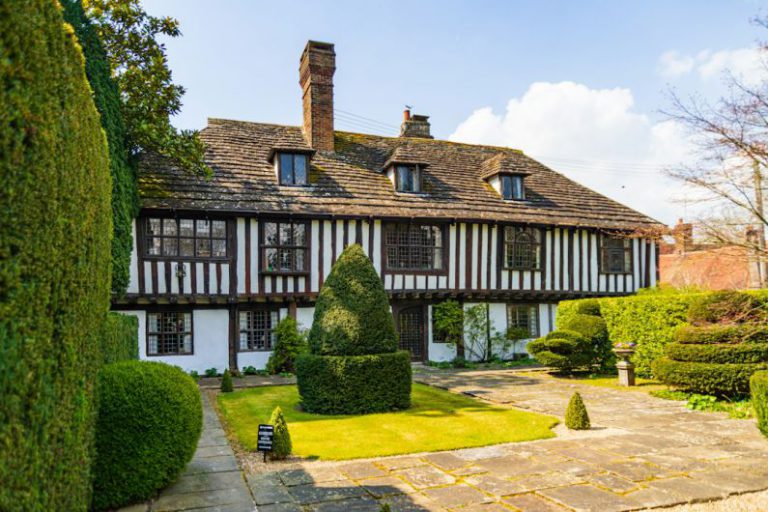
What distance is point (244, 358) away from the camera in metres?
18.2

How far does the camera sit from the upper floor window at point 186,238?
17000 millimetres

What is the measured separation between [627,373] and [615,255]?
9.29m

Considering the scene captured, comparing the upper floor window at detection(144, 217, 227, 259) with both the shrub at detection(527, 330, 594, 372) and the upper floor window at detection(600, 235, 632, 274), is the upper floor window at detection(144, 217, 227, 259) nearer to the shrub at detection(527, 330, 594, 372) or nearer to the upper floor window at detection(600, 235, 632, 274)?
the shrub at detection(527, 330, 594, 372)

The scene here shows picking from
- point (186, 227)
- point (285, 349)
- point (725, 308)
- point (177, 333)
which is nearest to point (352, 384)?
point (285, 349)

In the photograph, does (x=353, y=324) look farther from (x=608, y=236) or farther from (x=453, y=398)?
(x=608, y=236)

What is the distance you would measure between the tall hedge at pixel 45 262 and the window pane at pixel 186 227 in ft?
40.7

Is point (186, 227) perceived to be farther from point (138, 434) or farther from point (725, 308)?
point (725, 308)

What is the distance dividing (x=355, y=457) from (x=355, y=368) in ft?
10.4

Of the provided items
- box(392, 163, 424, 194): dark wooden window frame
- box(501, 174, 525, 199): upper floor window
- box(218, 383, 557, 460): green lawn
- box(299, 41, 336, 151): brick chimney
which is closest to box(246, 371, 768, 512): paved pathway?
box(218, 383, 557, 460): green lawn

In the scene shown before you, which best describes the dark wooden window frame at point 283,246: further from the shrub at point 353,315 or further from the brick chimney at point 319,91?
the shrub at point 353,315

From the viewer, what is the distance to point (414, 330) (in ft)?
68.7

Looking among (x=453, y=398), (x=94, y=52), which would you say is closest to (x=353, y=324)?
(x=453, y=398)

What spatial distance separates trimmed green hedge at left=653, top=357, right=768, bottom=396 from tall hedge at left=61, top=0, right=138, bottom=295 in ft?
43.0

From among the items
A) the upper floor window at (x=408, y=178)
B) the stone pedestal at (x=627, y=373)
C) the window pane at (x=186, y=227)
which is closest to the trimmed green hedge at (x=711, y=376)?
the stone pedestal at (x=627, y=373)
